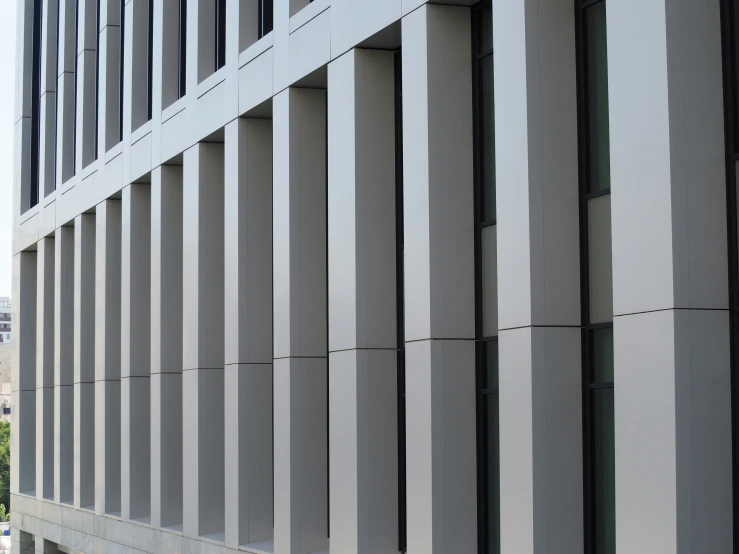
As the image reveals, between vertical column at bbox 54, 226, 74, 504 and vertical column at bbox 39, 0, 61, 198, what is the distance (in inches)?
121

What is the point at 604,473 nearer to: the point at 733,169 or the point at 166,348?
the point at 733,169

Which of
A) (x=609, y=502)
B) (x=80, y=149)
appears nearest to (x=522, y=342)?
(x=609, y=502)

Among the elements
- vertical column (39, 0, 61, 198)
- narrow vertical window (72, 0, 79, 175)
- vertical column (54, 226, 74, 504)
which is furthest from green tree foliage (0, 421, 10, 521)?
narrow vertical window (72, 0, 79, 175)

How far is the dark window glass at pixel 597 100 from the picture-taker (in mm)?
13172

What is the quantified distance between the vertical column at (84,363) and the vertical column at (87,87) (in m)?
1.82

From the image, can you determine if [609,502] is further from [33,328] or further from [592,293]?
[33,328]

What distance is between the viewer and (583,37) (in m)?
13.5

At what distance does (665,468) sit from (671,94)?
11.3 feet

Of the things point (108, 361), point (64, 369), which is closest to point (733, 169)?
point (108, 361)

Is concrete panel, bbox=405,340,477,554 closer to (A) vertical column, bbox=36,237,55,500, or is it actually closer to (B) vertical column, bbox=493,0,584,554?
(B) vertical column, bbox=493,0,584,554

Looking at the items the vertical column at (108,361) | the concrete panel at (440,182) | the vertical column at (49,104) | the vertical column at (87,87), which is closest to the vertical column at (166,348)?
the vertical column at (108,361)

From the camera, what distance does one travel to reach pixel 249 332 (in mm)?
21250

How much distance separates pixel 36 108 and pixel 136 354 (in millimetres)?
14659

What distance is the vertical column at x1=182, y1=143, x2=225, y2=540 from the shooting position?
74.7 ft
